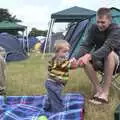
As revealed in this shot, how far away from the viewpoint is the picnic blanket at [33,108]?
454cm

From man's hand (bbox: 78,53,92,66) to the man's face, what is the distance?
0.36 m

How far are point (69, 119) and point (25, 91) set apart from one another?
67.3 inches

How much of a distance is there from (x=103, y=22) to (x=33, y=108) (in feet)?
3.87

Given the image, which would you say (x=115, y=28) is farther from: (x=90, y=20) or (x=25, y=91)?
(x=90, y=20)

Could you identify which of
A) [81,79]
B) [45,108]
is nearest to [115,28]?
[45,108]

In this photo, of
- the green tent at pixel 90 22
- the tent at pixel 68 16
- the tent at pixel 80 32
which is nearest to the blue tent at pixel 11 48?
the tent at pixel 68 16

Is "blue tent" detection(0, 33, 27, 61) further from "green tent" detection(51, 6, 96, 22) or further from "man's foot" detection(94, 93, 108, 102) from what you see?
"man's foot" detection(94, 93, 108, 102)

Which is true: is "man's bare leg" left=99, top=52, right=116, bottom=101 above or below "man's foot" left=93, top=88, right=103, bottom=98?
above

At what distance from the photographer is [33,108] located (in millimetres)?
4930

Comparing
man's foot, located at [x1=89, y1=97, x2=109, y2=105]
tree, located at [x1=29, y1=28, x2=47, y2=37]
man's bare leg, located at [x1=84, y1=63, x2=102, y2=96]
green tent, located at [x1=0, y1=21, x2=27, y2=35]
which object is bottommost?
tree, located at [x1=29, y1=28, x2=47, y2=37]

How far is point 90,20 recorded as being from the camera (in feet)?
29.3

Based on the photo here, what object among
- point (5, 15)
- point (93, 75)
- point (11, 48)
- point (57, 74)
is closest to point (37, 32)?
point (5, 15)

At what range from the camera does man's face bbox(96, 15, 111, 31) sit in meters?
5.14

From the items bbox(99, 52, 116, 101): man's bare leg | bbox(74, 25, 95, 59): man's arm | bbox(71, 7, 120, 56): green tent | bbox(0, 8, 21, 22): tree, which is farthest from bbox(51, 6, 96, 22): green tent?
bbox(0, 8, 21, 22): tree
